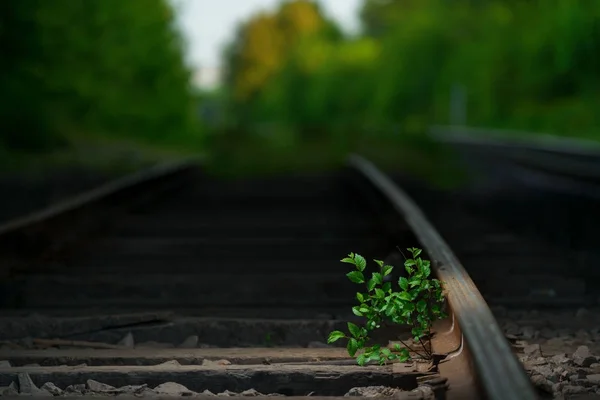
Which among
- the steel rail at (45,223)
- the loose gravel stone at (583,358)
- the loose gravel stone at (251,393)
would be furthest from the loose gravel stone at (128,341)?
the loose gravel stone at (583,358)

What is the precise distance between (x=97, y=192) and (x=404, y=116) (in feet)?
187

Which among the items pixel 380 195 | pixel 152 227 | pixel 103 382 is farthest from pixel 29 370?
pixel 380 195

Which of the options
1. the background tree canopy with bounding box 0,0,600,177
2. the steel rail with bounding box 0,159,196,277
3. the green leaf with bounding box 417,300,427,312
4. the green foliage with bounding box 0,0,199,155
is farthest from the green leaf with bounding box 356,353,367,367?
the green foliage with bounding box 0,0,199,155

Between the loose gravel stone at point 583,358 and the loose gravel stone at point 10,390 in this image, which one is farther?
the loose gravel stone at point 583,358

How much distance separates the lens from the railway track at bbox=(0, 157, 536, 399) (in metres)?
2.76

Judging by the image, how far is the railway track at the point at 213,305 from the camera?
276cm

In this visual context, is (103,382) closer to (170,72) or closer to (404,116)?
(170,72)

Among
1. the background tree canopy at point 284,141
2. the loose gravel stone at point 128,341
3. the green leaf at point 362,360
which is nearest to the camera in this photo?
the green leaf at point 362,360

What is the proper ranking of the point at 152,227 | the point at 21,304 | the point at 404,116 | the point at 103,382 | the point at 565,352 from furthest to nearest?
the point at 404,116 → the point at 152,227 → the point at 21,304 → the point at 565,352 → the point at 103,382

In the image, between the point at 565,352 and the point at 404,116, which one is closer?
the point at 565,352

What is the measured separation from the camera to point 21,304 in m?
4.33

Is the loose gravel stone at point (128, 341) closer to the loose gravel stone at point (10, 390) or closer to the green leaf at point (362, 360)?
the loose gravel stone at point (10, 390)

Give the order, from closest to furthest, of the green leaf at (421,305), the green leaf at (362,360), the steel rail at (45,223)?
the green leaf at (362,360), the green leaf at (421,305), the steel rail at (45,223)

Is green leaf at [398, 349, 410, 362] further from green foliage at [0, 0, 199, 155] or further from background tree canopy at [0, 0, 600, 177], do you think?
green foliage at [0, 0, 199, 155]
